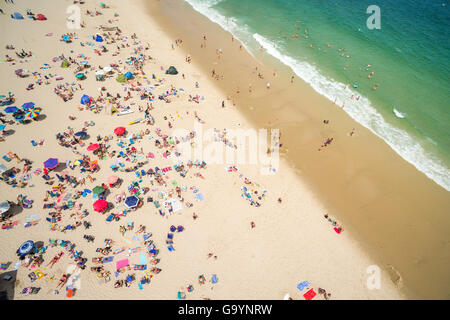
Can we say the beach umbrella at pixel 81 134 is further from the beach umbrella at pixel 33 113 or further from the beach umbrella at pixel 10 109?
the beach umbrella at pixel 10 109

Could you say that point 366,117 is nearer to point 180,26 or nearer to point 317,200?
point 317,200

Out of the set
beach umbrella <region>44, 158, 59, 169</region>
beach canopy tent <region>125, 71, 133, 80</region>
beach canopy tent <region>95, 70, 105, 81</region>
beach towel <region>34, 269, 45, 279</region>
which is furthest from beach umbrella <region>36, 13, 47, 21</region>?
beach towel <region>34, 269, 45, 279</region>

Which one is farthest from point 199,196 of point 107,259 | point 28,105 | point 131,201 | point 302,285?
point 28,105

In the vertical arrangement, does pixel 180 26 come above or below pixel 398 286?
above

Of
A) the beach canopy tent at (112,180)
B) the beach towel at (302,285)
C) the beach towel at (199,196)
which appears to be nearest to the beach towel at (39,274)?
the beach canopy tent at (112,180)

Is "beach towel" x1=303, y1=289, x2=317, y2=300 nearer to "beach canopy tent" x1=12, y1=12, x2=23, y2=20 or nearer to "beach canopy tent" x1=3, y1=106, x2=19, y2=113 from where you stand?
"beach canopy tent" x1=3, y1=106, x2=19, y2=113

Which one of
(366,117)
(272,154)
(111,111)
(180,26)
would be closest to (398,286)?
(272,154)

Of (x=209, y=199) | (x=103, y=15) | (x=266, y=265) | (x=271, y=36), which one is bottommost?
(x=266, y=265)
